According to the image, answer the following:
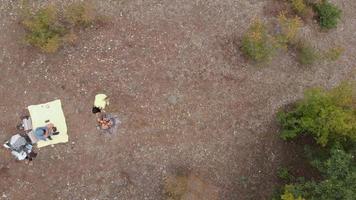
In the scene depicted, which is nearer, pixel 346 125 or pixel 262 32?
pixel 346 125

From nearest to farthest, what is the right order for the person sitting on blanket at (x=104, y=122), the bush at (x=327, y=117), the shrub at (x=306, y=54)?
the bush at (x=327, y=117), the person sitting on blanket at (x=104, y=122), the shrub at (x=306, y=54)

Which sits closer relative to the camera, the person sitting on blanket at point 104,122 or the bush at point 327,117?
the bush at point 327,117

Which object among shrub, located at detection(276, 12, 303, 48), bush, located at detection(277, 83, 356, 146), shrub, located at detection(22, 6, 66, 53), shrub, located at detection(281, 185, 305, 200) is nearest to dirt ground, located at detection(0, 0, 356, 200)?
shrub, located at detection(22, 6, 66, 53)

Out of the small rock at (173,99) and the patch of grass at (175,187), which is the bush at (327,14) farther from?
the patch of grass at (175,187)

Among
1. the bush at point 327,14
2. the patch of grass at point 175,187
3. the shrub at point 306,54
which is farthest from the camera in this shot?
the bush at point 327,14

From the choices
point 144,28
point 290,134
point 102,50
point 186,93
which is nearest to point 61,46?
point 102,50

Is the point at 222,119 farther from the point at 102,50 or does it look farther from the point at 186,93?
the point at 102,50

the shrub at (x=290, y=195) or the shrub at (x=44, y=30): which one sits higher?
the shrub at (x=44, y=30)

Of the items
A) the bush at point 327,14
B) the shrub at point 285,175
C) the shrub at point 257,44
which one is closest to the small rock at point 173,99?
the shrub at point 257,44
